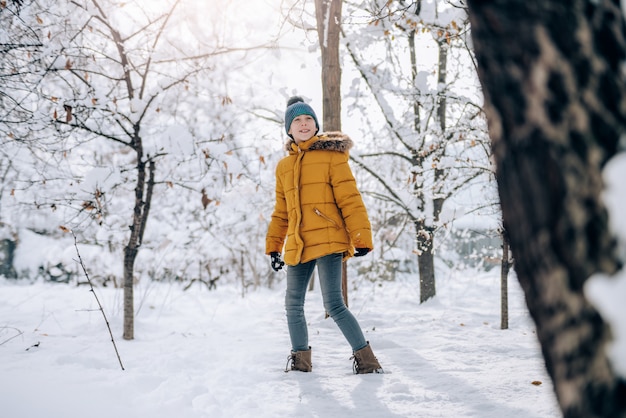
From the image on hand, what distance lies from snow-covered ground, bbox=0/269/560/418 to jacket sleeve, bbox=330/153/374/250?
2.89 feet

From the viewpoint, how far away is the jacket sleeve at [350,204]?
9.25 ft

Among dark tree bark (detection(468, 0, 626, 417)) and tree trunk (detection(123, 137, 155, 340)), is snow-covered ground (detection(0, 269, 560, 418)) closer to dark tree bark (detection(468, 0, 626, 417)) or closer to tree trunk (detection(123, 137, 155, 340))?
tree trunk (detection(123, 137, 155, 340))

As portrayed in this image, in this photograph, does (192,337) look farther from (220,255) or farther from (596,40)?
(220,255)

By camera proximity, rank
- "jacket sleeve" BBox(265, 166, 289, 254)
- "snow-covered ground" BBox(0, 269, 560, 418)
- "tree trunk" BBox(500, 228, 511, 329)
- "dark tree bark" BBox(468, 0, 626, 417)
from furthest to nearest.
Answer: "tree trunk" BBox(500, 228, 511, 329)
"jacket sleeve" BBox(265, 166, 289, 254)
"snow-covered ground" BBox(0, 269, 560, 418)
"dark tree bark" BBox(468, 0, 626, 417)

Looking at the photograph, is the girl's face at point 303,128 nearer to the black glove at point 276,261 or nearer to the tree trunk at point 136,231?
the black glove at point 276,261

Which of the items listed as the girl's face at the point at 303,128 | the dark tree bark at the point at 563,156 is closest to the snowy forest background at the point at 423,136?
the dark tree bark at the point at 563,156

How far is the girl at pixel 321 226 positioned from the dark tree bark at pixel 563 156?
1987 mm

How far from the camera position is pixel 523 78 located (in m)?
0.80

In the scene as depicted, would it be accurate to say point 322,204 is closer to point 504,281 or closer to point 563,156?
point 563,156

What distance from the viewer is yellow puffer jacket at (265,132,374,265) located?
2.86m

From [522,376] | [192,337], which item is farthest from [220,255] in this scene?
[522,376]

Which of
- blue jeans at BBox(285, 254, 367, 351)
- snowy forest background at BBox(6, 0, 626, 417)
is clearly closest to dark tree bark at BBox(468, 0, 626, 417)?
snowy forest background at BBox(6, 0, 626, 417)

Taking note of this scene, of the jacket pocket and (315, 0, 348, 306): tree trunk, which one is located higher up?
(315, 0, 348, 306): tree trunk

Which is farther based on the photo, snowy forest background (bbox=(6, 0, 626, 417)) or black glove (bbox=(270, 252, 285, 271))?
black glove (bbox=(270, 252, 285, 271))
